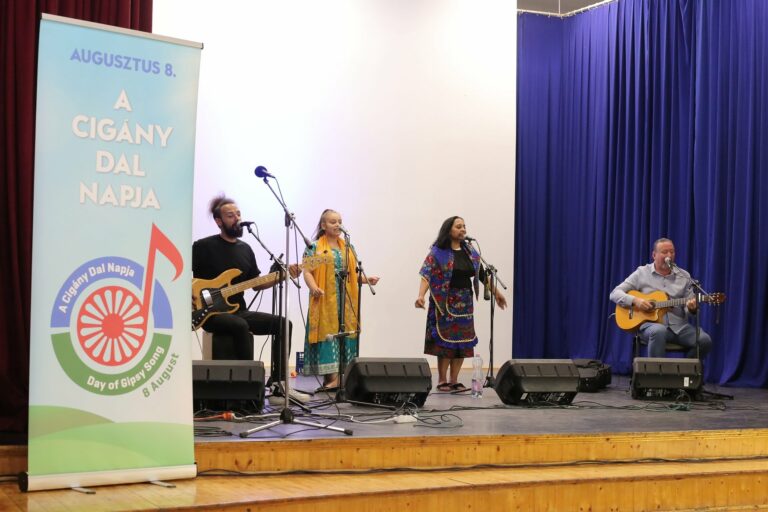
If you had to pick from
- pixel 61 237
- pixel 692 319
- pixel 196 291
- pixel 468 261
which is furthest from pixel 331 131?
pixel 61 237

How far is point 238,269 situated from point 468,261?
1.68 m

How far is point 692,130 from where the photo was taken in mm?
8031

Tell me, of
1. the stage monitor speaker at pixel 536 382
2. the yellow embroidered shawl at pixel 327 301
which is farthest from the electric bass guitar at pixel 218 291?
the stage monitor speaker at pixel 536 382

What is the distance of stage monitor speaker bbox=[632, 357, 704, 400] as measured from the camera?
5.96 metres

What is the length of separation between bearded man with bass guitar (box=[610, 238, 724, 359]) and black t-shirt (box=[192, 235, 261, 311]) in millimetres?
2847

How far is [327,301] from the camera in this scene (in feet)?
20.1

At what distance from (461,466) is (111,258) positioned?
5.99 ft

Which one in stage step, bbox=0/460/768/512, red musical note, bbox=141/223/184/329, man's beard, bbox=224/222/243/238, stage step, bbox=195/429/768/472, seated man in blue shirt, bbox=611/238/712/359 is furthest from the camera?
seated man in blue shirt, bbox=611/238/712/359

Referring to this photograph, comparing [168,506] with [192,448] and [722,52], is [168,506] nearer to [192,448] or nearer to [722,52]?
[192,448]

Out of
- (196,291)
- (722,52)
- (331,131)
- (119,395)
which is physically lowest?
(119,395)

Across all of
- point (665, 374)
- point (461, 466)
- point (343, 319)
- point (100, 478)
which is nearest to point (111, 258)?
point (100, 478)

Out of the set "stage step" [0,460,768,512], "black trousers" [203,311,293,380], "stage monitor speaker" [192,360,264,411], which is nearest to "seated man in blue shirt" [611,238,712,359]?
"stage step" [0,460,768,512]

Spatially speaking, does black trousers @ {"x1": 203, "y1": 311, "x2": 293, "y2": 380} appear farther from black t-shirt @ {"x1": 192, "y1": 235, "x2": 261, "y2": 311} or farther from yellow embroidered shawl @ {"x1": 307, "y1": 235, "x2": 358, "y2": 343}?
yellow embroidered shawl @ {"x1": 307, "y1": 235, "x2": 358, "y2": 343}

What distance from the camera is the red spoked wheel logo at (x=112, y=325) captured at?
344 cm
